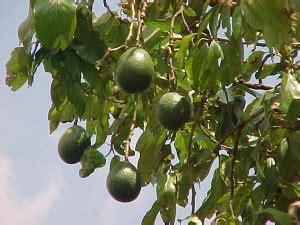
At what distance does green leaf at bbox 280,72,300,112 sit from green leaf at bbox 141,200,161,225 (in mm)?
481

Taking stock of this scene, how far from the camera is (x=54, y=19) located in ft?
4.42

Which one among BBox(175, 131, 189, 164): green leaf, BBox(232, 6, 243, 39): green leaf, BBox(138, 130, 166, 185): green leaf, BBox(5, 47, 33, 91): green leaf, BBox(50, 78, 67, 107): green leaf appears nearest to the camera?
BBox(232, 6, 243, 39): green leaf

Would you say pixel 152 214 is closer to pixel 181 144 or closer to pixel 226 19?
pixel 181 144

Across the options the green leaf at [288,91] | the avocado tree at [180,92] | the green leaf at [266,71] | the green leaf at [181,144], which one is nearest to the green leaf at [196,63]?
the avocado tree at [180,92]

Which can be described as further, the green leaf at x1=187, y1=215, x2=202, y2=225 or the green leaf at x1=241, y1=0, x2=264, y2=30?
the green leaf at x1=187, y1=215, x2=202, y2=225

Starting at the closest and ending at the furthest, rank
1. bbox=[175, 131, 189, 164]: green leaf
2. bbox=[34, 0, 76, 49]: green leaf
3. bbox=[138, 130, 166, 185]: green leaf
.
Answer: bbox=[34, 0, 76, 49]: green leaf, bbox=[138, 130, 166, 185]: green leaf, bbox=[175, 131, 189, 164]: green leaf

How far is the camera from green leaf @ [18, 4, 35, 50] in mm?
1465

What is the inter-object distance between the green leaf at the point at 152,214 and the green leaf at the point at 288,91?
1.58 feet

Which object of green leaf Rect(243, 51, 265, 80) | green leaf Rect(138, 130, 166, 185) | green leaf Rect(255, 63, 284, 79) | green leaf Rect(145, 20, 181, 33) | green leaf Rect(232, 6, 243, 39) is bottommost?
green leaf Rect(138, 130, 166, 185)

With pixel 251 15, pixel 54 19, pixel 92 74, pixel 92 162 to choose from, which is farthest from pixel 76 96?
pixel 251 15

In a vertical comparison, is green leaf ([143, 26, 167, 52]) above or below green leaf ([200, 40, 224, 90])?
below

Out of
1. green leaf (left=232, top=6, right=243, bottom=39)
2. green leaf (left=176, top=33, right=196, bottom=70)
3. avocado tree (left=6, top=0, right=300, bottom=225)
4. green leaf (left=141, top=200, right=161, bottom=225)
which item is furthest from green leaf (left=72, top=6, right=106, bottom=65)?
green leaf (left=141, top=200, right=161, bottom=225)

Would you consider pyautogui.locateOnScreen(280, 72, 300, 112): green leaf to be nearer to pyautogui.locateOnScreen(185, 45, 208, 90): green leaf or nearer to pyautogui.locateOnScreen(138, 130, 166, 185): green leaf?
pyautogui.locateOnScreen(185, 45, 208, 90): green leaf

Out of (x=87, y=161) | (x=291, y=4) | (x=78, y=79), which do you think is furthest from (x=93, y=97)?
(x=291, y=4)
